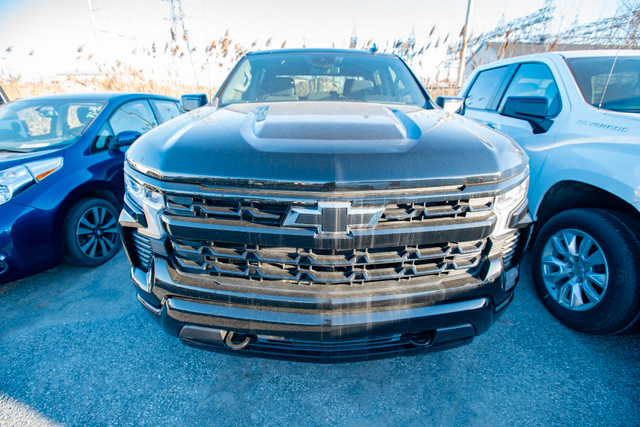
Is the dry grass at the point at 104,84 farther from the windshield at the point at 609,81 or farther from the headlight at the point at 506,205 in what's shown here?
the headlight at the point at 506,205

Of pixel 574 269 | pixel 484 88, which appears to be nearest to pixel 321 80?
pixel 574 269

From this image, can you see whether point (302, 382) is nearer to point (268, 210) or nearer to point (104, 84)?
point (268, 210)

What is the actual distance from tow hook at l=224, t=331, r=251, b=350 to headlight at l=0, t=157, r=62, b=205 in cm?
228

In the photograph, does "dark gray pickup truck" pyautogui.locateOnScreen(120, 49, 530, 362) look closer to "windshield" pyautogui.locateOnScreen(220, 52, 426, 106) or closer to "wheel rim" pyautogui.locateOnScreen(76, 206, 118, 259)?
"windshield" pyautogui.locateOnScreen(220, 52, 426, 106)

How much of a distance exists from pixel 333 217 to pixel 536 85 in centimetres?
307

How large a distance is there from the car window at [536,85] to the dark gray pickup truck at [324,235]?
1.63m

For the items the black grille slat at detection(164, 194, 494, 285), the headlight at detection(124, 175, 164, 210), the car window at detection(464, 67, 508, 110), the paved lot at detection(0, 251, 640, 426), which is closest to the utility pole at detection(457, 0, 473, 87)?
the car window at detection(464, 67, 508, 110)

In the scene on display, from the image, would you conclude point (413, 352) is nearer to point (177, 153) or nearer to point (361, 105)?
point (177, 153)

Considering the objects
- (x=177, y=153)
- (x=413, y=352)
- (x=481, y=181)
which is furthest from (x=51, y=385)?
(x=481, y=181)

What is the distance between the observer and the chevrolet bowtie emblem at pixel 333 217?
1.28 m

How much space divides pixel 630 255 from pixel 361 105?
6.63 feet

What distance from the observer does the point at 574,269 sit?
7.63 feet

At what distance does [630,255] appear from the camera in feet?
6.58

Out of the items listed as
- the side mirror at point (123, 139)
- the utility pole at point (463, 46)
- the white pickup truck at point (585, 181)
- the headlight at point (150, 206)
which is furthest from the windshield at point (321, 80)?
A: the utility pole at point (463, 46)
